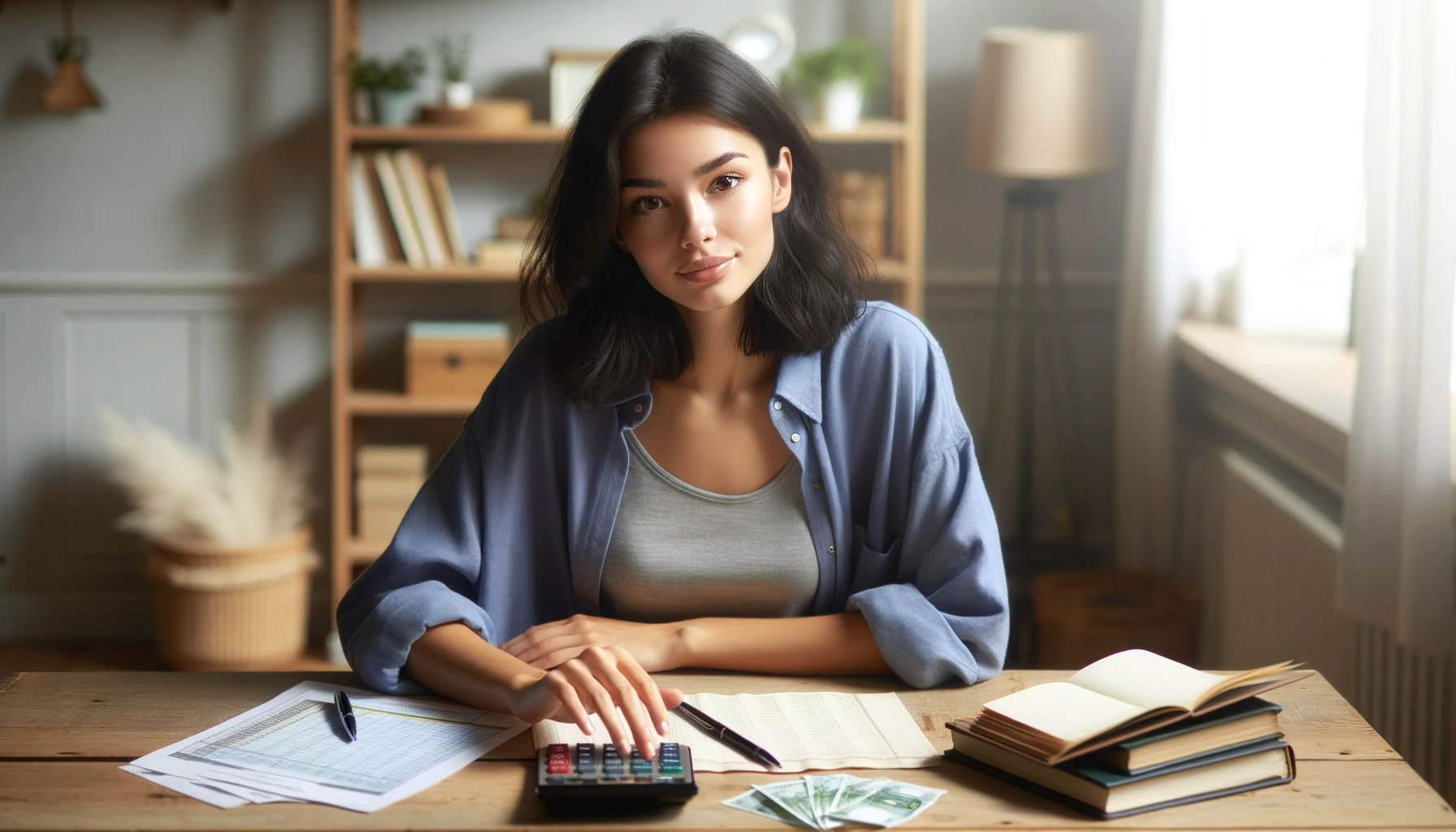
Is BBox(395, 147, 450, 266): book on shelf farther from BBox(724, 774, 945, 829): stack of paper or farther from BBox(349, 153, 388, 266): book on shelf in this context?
BBox(724, 774, 945, 829): stack of paper

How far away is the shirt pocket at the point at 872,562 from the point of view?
1533 millimetres

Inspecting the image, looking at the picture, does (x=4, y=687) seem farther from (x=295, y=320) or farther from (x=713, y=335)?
(x=295, y=320)

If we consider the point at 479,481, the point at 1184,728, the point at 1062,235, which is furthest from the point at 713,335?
the point at 1062,235

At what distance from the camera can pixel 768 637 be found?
1.40 metres

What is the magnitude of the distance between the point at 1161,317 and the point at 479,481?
1.98 m

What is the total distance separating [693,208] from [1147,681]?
0.65 metres


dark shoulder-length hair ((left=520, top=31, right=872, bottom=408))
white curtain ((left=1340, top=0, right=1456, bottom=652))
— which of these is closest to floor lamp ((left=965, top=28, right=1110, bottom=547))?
white curtain ((left=1340, top=0, right=1456, bottom=652))

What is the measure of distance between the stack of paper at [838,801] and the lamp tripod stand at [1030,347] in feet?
7.65

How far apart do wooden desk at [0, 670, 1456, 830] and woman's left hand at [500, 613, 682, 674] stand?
2.9 inches

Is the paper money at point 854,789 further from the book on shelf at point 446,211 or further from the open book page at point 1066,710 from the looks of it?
the book on shelf at point 446,211

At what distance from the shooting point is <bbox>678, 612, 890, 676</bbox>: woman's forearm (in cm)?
139

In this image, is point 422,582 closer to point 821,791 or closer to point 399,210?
point 821,791

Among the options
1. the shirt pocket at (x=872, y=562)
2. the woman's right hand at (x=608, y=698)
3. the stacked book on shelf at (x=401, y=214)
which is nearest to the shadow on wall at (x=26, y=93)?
the stacked book on shelf at (x=401, y=214)

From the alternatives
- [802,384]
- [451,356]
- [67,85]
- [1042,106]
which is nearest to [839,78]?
[1042,106]
